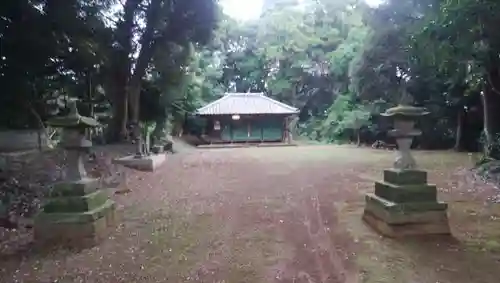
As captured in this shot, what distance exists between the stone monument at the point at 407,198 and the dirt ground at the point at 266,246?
0.19m

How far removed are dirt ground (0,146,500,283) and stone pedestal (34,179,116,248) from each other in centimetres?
23

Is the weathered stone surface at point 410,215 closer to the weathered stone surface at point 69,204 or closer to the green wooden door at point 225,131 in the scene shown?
the weathered stone surface at point 69,204

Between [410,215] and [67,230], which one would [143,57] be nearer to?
[67,230]

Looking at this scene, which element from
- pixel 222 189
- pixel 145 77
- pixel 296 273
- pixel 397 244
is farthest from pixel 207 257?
pixel 145 77

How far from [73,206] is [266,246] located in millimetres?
2529

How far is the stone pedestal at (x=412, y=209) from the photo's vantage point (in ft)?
16.8

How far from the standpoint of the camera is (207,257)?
460 cm

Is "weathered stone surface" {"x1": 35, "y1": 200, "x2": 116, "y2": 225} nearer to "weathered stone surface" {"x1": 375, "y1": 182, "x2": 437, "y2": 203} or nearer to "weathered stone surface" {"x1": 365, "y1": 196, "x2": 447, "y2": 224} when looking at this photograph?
"weathered stone surface" {"x1": 365, "y1": 196, "x2": 447, "y2": 224}

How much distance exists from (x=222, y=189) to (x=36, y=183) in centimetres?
386

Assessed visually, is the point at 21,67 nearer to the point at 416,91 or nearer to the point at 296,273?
the point at 296,273

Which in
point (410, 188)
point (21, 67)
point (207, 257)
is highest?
point (21, 67)

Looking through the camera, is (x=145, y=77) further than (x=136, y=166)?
Yes

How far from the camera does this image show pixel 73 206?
5.22 metres

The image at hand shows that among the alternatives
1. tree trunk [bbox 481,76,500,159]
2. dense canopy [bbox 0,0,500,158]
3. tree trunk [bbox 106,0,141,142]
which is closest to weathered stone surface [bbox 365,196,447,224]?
dense canopy [bbox 0,0,500,158]
